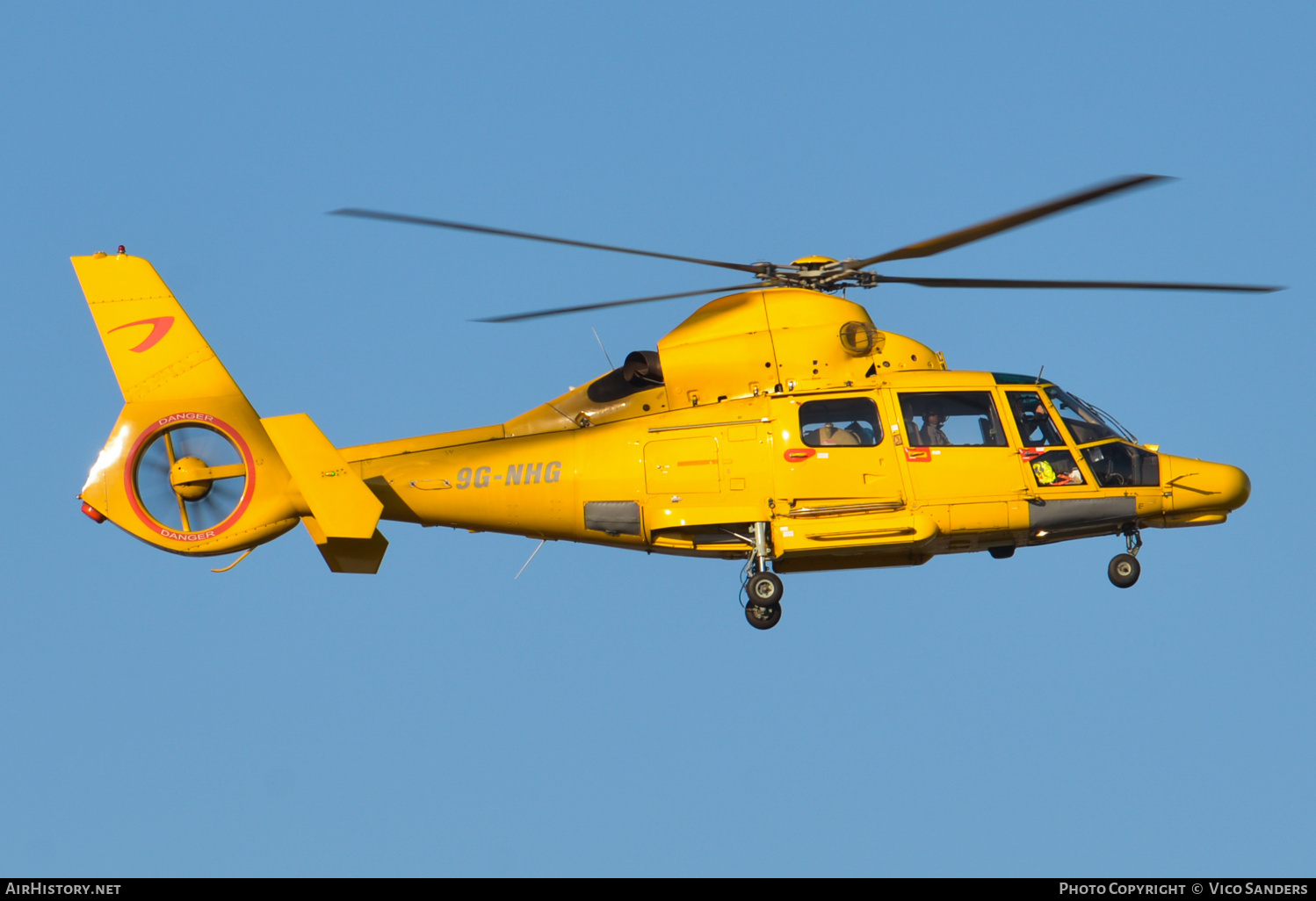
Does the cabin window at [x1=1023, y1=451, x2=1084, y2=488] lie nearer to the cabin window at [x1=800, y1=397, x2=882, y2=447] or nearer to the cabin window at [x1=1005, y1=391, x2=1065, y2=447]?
the cabin window at [x1=1005, y1=391, x2=1065, y2=447]

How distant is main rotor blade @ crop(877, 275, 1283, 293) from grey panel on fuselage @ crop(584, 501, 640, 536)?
463 centimetres

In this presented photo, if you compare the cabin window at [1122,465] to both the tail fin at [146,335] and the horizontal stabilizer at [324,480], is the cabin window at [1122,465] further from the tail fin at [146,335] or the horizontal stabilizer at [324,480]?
the tail fin at [146,335]

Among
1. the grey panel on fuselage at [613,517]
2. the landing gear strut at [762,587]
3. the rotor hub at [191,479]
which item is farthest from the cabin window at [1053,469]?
the rotor hub at [191,479]

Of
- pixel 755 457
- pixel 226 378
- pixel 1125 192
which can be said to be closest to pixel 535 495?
pixel 755 457

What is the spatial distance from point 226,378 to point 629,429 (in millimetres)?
5503

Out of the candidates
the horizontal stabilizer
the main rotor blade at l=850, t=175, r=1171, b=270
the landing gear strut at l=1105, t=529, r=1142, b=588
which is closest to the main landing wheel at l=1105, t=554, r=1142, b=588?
the landing gear strut at l=1105, t=529, r=1142, b=588

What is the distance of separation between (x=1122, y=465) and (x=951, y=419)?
2509mm

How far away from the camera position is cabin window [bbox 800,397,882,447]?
850 inches

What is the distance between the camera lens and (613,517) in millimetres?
21703

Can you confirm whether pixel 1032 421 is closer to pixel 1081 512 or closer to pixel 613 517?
pixel 1081 512

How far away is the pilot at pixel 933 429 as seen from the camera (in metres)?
21.6

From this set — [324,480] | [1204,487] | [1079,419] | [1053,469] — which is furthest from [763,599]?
[1204,487]

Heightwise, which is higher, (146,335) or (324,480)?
(146,335)

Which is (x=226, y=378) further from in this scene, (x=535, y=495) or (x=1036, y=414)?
(x=1036, y=414)
